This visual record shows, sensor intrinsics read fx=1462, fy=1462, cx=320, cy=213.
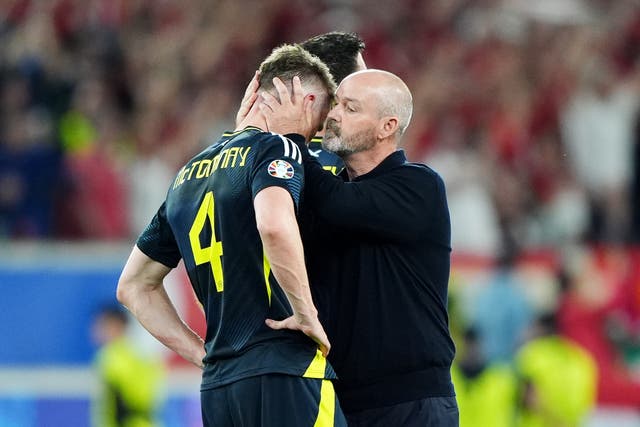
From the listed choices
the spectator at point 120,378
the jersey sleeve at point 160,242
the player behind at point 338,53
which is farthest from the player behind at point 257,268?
the spectator at point 120,378

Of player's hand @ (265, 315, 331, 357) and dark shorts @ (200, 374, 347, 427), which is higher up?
player's hand @ (265, 315, 331, 357)

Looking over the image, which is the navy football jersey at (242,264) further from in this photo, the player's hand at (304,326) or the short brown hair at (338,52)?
the short brown hair at (338,52)

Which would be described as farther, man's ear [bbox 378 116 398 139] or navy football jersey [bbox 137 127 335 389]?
man's ear [bbox 378 116 398 139]

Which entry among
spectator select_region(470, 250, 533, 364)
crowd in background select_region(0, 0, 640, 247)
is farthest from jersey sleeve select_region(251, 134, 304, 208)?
spectator select_region(470, 250, 533, 364)

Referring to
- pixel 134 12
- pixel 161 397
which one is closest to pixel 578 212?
pixel 161 397

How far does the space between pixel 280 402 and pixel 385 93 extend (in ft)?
4.13

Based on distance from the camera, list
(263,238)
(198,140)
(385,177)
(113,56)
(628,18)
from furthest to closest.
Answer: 1. (628,18)
2. (113,56)
3. (198,140)
4. (385,177)
5. (263,238)

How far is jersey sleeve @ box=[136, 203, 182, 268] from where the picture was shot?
5691 millimetres

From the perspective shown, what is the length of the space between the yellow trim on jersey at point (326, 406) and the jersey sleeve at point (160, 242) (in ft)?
2.95

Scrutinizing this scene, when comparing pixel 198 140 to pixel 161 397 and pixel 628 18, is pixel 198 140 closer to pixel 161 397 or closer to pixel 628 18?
pixel 161 397

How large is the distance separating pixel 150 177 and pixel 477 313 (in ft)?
9.61

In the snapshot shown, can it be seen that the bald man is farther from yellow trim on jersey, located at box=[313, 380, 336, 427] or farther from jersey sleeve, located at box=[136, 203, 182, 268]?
jersey sleeve, located at box=[136, 203, 182, 268]

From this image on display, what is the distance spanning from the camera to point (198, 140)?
12391 mm

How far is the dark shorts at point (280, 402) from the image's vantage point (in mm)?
5137
